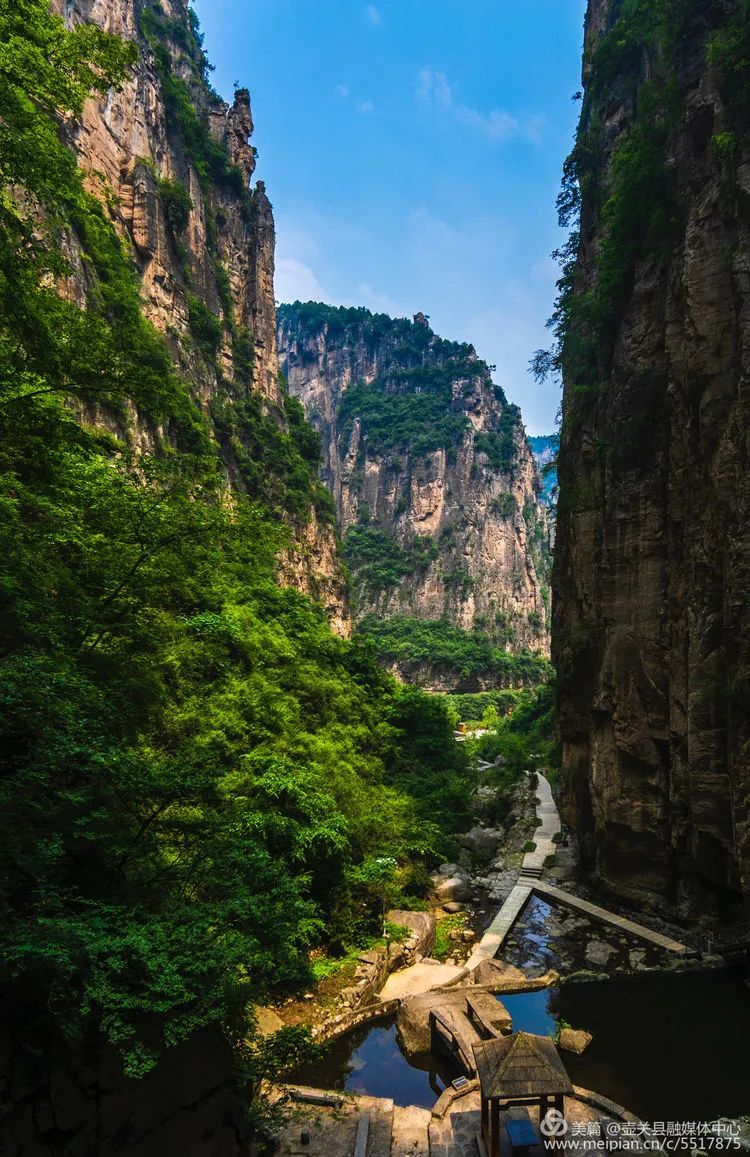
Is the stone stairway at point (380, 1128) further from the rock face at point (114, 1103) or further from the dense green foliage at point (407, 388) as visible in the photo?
the dense green foliage at point (407, 388)

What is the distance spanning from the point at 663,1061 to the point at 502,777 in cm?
2371

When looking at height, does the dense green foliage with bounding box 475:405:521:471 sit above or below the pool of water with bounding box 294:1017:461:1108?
above

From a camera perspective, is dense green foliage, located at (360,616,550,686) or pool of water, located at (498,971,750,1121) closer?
pool of water, located at (498,971,750,1121)

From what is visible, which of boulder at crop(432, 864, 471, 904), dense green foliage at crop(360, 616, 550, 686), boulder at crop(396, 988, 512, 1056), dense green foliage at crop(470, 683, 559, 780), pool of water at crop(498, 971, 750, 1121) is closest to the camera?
pool of water at crop(498, 971, 750, 1121)

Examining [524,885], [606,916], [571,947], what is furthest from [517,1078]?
[524,885]

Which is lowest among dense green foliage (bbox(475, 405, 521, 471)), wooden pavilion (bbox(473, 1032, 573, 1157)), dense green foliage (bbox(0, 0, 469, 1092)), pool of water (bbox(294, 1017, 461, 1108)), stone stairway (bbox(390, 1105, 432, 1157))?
pool of water (bbox(294, 1017, 461, 1108))

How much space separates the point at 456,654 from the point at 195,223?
169 ft

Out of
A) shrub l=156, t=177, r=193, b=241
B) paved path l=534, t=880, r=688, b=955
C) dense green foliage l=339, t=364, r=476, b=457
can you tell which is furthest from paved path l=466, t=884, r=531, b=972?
dense green foliage l=339, t=364, r=476, b=457

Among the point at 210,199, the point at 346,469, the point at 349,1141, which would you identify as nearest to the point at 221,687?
the point at 349,1141

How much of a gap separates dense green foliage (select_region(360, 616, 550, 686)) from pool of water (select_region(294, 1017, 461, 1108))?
54.6 m

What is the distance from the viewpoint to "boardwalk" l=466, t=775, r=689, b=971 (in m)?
14.0

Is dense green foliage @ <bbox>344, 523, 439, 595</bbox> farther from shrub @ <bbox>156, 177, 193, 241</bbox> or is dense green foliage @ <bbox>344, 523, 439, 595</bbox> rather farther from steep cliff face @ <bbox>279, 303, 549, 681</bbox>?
shrub @ <bbox>156, 177, 193, 241</bbox>

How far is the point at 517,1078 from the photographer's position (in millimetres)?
7457

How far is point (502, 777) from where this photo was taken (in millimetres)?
33562
